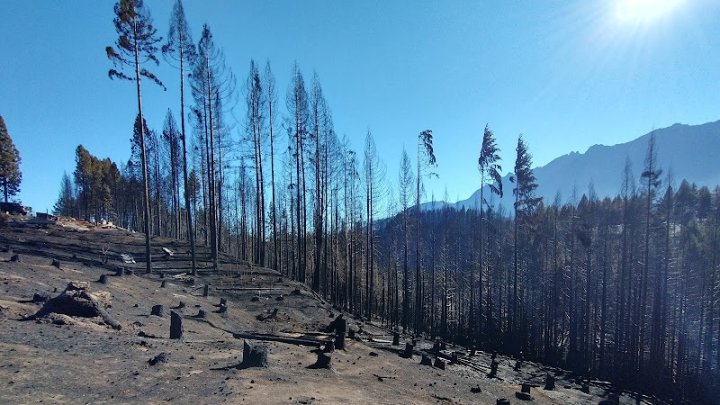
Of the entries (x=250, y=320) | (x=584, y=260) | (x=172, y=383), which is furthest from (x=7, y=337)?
(x=584, y=260)

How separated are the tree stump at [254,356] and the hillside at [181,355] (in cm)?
19

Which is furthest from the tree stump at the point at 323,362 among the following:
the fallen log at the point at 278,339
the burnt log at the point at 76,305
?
the burnt log at the point at 76,305

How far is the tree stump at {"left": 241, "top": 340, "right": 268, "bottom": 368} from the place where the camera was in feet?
28.5

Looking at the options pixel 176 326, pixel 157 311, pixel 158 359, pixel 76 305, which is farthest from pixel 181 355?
pixel 157 311

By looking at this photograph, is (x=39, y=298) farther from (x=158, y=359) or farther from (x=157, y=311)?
(x=158, y=359)

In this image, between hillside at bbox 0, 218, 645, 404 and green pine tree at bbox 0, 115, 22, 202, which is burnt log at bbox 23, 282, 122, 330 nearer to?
hillside at bbox 0, 218, 645, 404

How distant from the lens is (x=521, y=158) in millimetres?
35156

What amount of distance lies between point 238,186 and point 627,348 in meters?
44.8

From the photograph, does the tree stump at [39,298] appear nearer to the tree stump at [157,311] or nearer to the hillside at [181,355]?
the hillside at [181,355]

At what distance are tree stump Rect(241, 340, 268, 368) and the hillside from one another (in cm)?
19

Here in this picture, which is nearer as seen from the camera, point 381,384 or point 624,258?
point 381,384

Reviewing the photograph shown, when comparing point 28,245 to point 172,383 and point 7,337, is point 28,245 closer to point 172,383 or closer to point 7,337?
point 7,337

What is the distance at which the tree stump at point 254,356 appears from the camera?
8695mm

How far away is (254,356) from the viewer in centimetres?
877
